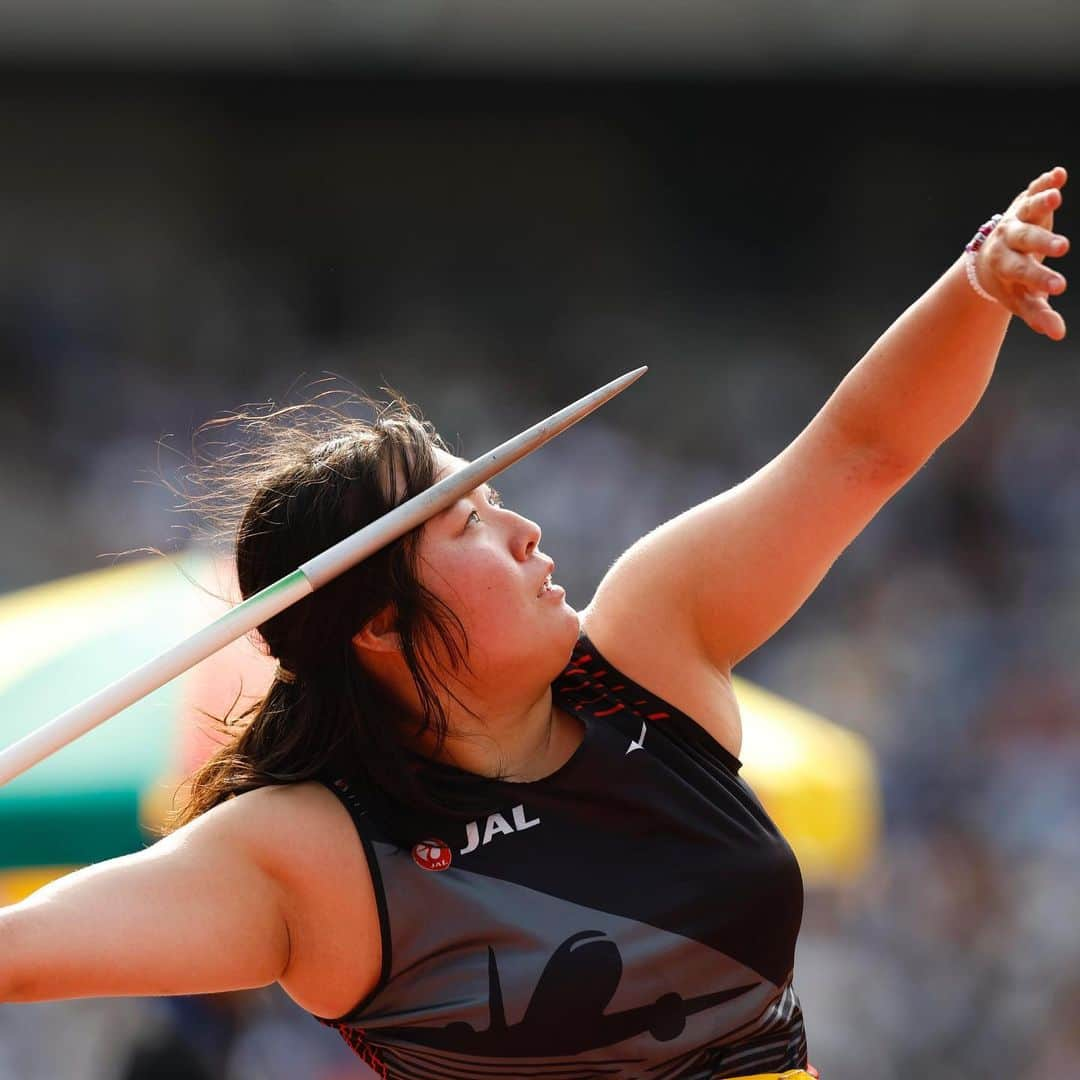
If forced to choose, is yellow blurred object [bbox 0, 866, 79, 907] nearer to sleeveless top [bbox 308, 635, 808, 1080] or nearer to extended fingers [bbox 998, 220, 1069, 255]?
sleeveless top [bbox 308, 635, 808, 1080]

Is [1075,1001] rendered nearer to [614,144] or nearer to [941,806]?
[941,806]

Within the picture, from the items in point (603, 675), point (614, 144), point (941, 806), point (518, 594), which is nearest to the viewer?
point (518, 594)

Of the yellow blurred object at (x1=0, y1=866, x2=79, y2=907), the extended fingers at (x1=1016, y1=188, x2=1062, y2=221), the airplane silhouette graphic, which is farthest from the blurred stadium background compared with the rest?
the extended fingers at (x1=1016, y1=188, x2=1062, y2=221)

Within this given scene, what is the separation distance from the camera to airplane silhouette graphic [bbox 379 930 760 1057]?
1.67m

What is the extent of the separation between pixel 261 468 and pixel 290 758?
386mm

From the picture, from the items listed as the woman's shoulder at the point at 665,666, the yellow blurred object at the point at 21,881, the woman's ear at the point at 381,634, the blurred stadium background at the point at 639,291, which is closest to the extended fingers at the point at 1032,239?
the woman's shoulder at the point at 665,666

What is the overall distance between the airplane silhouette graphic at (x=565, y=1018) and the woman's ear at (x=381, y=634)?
366mm

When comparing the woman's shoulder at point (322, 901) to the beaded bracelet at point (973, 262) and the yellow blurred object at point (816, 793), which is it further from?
the yellow blurred object at point (816, 793)

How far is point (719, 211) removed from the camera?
25.6ft

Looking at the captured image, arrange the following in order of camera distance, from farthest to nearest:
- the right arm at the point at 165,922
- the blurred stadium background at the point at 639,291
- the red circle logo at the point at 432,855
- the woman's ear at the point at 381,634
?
the blurred stadium background at the point at 639,291, the woman's ear at the point at 381,634, the red circle logo at the point at 432,855, the right arm at the point at 165,922

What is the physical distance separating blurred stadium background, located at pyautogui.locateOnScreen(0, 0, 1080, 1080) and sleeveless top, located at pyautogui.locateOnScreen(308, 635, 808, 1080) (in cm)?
452

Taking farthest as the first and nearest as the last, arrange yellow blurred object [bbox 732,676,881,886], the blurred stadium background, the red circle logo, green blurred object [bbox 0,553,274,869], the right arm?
the blurred stadium background < yellow blurred object [bbox 732,676,881,886] < green blurred object [bbox 0,553,274,869] < the red circle logo < the right arm

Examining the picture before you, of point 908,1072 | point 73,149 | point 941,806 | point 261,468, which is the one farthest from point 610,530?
point 261,468

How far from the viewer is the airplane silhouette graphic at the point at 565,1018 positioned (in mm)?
1670
